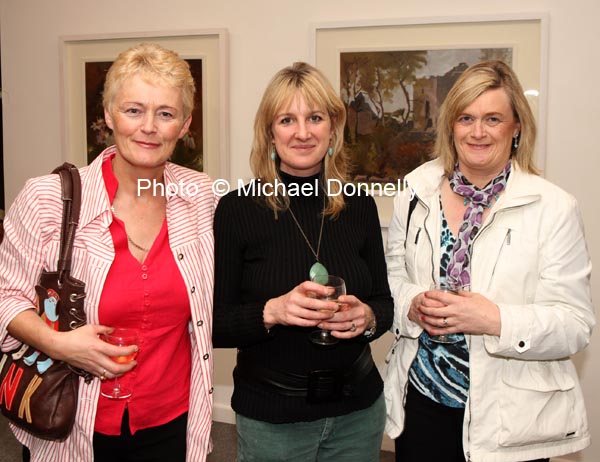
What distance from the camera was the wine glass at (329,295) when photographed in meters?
1.71

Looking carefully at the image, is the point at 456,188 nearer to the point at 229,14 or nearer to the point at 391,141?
the point at 391,141

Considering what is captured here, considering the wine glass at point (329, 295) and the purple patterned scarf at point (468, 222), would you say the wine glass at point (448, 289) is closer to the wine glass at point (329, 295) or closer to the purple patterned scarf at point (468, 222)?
the purple patterned scarf at point (468, 222)

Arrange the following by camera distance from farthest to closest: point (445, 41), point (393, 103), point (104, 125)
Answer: point (104, 125) → point (393, 103) → point (445, 41)

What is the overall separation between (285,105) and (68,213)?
722 millimetres

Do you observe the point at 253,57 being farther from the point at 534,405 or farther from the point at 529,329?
the point at 534,405

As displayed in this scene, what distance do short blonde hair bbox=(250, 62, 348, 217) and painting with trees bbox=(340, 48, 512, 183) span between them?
4.31ft

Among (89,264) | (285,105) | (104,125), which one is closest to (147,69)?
(285,105)

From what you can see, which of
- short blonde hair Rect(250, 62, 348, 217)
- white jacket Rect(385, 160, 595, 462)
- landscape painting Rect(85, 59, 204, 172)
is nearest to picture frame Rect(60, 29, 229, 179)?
landscape painting Rect(85, 59, 204, 172)

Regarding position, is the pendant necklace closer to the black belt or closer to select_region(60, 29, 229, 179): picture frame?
the black belt

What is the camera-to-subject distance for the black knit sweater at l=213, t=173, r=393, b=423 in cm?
179

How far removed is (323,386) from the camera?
179 cm

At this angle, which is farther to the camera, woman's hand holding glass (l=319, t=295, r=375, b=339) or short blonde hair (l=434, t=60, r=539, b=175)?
short blonde hair (l=434, t=60, r=539, b=175)

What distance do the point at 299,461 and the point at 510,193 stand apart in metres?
1.04

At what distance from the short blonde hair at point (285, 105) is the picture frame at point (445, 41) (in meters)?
0.88
